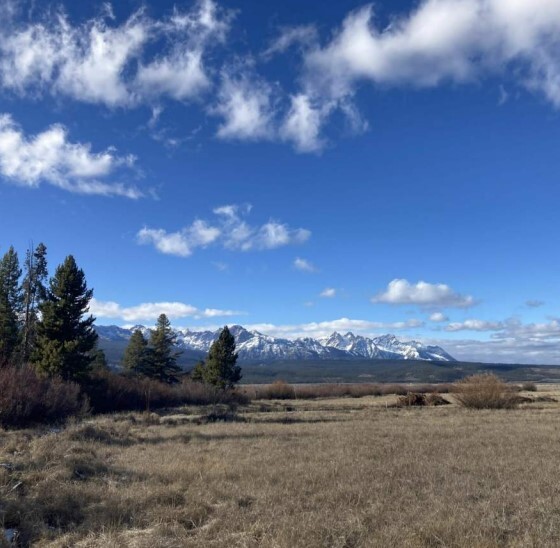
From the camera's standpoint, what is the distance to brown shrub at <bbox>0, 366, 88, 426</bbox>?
26797 millimetres

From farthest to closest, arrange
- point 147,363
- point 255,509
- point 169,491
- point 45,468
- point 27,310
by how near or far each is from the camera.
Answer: point 147,363 < point 27,310 < point 45,468 < point 169,491 < point 255,509

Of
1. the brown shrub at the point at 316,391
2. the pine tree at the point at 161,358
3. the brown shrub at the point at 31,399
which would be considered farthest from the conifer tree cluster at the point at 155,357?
the brown shrub at the point at 31,399

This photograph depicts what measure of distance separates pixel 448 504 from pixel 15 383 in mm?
24550

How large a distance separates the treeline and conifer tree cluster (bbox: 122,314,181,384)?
5.6 inches

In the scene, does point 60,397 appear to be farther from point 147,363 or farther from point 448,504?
point 147,363

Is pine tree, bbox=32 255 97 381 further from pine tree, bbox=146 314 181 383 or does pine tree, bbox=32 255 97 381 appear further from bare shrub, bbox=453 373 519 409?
bare shrub, bbox=453 373 519 409

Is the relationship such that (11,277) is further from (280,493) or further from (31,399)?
(280,493)

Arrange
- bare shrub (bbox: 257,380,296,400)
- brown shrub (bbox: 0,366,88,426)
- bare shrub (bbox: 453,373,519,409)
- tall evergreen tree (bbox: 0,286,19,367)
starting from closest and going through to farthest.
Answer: brown shrub (bbox: 0,366,88,426)
bare shrub (bbox: 453,373,519,409)
tall evergreen tree (bbox: 0,286,19,367)
bare shrub (bbox: 257,380,296,400)

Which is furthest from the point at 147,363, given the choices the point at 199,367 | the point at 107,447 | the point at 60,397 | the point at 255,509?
the point at 255,509

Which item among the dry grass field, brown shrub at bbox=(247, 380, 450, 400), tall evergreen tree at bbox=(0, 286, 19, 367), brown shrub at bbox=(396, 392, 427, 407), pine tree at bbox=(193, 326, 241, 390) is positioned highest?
tall evergreen tree at bbox=(0, 286, 19, 367)

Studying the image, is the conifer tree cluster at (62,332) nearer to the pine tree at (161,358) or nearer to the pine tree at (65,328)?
the pine tree at (65,328)

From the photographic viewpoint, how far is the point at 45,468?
13727 mm

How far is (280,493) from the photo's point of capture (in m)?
11.7

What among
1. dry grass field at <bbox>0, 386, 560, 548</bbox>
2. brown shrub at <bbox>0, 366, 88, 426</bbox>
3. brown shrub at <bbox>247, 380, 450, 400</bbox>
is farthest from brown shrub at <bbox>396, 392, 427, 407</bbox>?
dry grass field at <bbox>0, 386, 560, 548</bbox>
